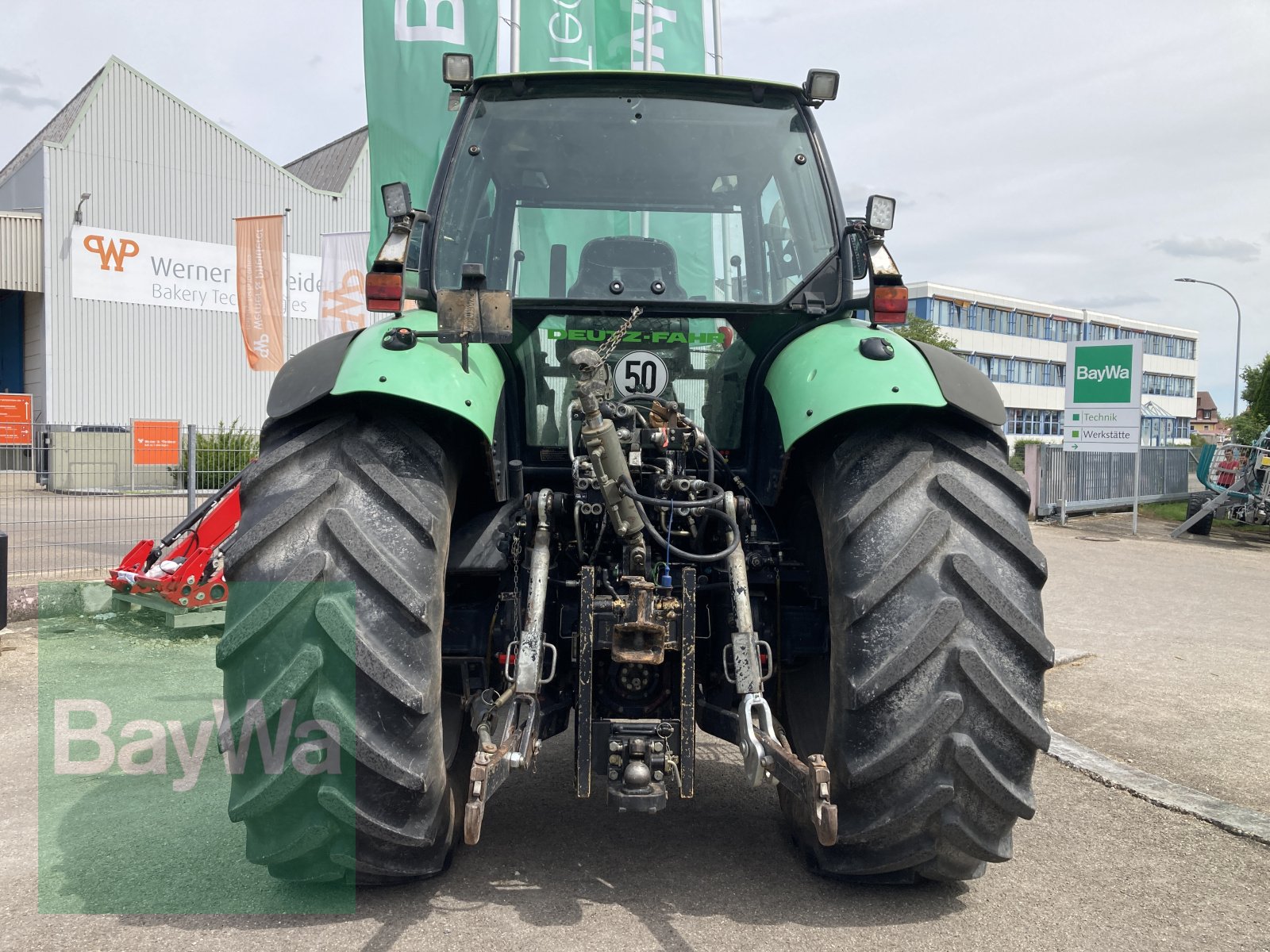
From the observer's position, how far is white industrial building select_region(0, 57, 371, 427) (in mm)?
27781

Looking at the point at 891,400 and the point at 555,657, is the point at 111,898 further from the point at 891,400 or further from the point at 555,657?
the point at 891,400

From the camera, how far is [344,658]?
279cm

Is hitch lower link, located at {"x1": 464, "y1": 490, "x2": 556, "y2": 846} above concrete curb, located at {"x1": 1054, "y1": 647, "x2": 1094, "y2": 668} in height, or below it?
above

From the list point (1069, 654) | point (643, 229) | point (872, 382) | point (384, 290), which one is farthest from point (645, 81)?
point (1069, 654)

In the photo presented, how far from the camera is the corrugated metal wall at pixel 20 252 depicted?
27.5 meters

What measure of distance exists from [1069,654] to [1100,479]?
54.6 feet

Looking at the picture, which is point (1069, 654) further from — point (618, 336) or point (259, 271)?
point (259, 271)

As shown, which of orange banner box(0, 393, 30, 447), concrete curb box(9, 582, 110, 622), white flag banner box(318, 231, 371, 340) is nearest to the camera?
concrete curb box(9, 582, 110, 622)

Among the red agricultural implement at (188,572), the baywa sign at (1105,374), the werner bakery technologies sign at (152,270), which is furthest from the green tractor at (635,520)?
the werner bakery technologies sign at (152,270)

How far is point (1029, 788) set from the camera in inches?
117

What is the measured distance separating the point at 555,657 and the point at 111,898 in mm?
1501

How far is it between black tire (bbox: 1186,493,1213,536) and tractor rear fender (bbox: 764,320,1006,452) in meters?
17.7

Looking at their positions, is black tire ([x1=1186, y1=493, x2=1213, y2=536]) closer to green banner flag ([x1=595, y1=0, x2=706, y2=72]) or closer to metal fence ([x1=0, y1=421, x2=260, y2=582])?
green banner flag ([x1=595, y1=0, x2=706, y2=72])

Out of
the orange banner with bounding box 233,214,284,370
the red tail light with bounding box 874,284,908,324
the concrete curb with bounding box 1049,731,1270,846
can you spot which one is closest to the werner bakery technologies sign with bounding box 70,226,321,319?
the orange banner with bounding box 233,214,284,370
